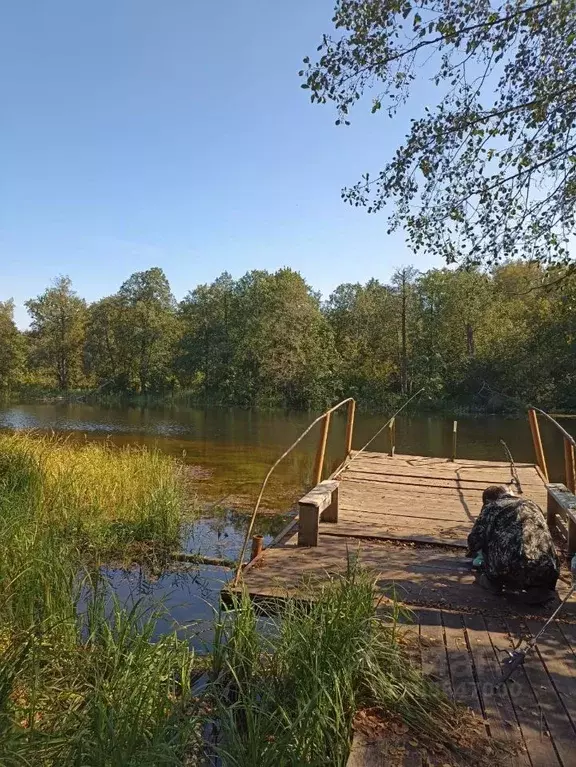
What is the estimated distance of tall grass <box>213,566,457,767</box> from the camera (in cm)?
289

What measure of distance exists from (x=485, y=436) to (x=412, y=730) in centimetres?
2579

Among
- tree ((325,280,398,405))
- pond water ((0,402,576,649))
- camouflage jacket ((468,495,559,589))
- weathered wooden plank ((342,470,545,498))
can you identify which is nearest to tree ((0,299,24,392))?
pond water ((0,402,576,649))

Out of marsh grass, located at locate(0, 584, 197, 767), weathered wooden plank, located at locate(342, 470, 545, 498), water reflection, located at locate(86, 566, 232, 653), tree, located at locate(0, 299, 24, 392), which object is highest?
tree, located at locate(0, 299, 24, 392)

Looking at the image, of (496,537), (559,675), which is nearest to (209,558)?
(496,537)

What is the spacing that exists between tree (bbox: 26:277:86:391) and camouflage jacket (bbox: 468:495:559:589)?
199 feet

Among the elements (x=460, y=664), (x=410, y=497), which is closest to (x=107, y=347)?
(x=410, y=497)

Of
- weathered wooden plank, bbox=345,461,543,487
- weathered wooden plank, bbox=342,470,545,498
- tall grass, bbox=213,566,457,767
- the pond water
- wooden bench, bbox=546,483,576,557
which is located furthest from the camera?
weathered wooden plank, bbox=345,461,543,487

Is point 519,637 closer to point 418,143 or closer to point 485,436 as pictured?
point 418,143

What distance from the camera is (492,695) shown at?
3312mm

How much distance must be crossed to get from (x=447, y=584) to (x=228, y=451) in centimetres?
1600

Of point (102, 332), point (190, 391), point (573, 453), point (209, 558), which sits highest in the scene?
point (102, 332)

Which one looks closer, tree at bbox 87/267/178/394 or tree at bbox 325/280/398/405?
tree at bbox 325/280/398/405

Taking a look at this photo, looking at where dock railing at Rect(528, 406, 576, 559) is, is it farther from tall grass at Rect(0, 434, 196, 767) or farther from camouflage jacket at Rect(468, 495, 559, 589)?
tall grass at Rect(0, 434, 196, 767)

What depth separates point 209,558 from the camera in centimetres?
817
